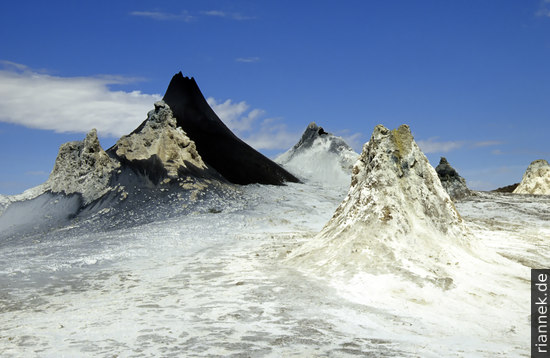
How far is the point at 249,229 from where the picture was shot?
16.8 meters

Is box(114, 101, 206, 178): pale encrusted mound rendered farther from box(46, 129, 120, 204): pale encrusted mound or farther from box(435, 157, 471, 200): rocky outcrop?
box(435, 157, 471, 200): rocky outcrop

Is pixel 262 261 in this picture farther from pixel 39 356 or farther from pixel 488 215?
pixel 488 215

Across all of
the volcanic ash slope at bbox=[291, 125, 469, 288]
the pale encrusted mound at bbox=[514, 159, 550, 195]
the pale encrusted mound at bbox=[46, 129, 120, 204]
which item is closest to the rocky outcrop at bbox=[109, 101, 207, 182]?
the pale encrusted mound at bbox=[46, 129, 120, 204]

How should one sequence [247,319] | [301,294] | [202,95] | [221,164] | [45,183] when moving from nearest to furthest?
1. [247,319]
2. [301,294]
3. [45,183]
4. [221,164]
5. [202,95]

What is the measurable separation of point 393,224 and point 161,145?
16.5 m

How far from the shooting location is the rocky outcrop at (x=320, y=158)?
37.8 m

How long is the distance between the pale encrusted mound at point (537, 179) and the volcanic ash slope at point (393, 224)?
2571 centimetres

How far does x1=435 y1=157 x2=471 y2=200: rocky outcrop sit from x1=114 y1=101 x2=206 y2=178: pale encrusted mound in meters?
13.0

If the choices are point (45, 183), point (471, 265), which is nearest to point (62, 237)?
point (45, 183)

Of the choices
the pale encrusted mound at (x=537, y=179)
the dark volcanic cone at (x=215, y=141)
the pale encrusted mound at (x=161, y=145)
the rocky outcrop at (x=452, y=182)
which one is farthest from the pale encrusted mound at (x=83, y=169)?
the pale encrusted mound at (x=537, y=179)

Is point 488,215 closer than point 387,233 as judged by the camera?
No

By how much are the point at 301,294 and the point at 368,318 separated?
50.0 inches

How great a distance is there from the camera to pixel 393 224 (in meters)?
9.40

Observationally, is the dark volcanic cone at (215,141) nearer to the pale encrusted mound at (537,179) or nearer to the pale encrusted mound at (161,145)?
the pale encrusted mound at (161,145)
